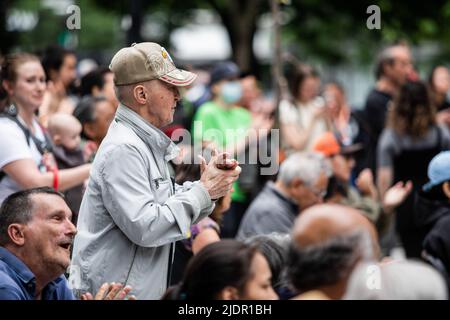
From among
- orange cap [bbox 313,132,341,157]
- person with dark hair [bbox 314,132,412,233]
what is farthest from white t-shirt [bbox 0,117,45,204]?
orange cap [bbox 313,132,341,157]

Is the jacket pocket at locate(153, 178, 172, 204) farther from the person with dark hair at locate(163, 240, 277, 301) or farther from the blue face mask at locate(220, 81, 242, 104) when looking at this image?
the blue face mask at locate(220, 81, 242, 104)

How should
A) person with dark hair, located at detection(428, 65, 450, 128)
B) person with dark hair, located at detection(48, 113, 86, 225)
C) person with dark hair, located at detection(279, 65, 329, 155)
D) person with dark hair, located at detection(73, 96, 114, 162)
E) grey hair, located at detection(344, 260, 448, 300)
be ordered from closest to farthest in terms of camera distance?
1. grey hair, located at detection(344, 260, 448, 300)
2. person with dark hair, located at detection(48, 113, 86, 225)
3. person with dark hair, located at detection(73, 96, 114, 162)
4. person with dark hair, located at detection(279, 65, 329, 155)
5. person with dark hair, located at detection(428, 65, 450, 128)

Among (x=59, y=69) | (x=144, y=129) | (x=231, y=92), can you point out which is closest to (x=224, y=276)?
(x=144, y=129)

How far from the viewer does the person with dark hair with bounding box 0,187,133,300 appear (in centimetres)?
461

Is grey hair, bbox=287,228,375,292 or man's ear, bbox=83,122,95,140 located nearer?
grey hair, bbox=287,228,375,292

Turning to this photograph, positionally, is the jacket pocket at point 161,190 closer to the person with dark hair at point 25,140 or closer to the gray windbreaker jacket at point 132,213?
the gray windbreaker jacket at point 132,213

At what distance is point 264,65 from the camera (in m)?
32.8

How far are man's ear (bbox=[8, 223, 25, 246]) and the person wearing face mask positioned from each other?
3.92 m

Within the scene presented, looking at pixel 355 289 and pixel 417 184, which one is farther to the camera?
pixel 417 184

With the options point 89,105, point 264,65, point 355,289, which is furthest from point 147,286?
point 264,65

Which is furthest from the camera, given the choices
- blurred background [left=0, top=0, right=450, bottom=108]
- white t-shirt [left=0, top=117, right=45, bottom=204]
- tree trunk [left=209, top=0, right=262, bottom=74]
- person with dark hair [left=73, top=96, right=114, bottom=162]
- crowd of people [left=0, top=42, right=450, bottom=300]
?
tree trunk [left=209, top=0, right=262, bottom=74]

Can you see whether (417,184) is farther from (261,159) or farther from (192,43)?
(192,43)

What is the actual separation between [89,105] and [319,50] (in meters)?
20.3

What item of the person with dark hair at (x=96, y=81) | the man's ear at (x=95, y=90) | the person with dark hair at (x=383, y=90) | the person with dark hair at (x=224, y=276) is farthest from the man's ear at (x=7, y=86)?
the person with dark hair at (x=383, y=90)
